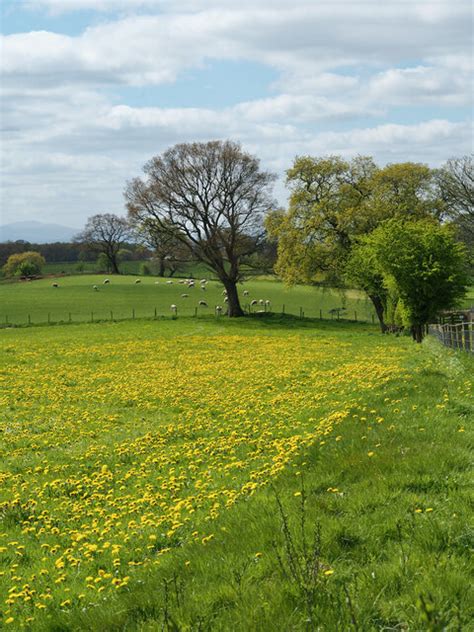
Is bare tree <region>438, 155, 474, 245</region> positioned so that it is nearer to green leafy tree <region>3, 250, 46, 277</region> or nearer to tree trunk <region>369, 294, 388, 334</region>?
tree trunk <region>369, 294, 388, 334</region>

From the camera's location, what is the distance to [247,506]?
29.1 ft

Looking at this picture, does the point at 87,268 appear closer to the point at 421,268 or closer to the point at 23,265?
the point at 23,265

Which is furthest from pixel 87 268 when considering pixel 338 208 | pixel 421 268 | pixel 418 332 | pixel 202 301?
pixel 421 268

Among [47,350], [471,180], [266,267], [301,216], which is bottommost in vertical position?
[47,350]

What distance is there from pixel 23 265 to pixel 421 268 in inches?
4326

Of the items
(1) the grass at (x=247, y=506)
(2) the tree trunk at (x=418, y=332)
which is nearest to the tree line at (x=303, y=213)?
(2) the tree trunk at (x=418, y=332)

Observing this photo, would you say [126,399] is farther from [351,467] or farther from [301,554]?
[301,554]

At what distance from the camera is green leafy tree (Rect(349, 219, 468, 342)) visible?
43031mm

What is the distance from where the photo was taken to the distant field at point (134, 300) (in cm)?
7858

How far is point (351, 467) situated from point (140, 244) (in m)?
62.7

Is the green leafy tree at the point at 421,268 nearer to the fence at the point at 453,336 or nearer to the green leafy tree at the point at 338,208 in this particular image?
the fence at the point at 453,336

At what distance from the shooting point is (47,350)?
42.6 metres

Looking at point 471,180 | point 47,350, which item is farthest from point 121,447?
point 471,180

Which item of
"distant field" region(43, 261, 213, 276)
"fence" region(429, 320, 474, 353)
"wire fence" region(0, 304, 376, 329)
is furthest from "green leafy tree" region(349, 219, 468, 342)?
"distant field" region(43, 261, 213, 276)
